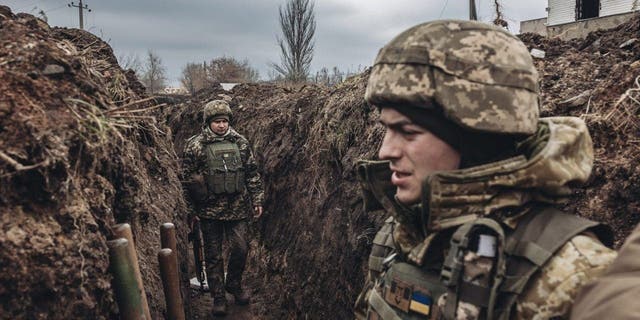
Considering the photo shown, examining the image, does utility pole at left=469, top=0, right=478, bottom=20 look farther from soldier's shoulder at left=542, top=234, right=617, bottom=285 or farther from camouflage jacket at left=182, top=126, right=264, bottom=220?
soldier's shoulder at left=542, top=234, right=617, bottom=285

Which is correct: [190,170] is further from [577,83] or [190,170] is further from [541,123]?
[541,123]

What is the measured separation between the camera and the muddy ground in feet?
6.46

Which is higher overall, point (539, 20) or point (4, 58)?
point (539, 20)

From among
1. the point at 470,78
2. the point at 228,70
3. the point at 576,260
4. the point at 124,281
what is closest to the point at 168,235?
the point at 124,281

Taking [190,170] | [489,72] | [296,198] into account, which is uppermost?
[489,72]

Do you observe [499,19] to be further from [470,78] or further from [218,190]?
[470,78]

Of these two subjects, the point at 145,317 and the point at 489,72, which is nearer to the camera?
the point at 489,72

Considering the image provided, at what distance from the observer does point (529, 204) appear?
1614 millimetres

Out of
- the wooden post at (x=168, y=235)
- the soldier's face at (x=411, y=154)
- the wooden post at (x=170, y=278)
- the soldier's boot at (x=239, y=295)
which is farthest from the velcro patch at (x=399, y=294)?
the soldier's boot at (x=239, y=295)

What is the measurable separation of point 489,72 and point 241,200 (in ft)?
17.1

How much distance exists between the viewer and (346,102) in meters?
6.77

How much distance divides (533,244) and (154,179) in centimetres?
504

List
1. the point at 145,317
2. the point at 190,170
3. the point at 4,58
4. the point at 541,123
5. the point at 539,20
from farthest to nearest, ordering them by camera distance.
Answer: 1. the point at 539,20
2. the point at 190,170
3. the point at 145,317
4. the point at 4,58
5. the point at 541,123

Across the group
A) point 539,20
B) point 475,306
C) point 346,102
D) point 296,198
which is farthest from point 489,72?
point 539,20
